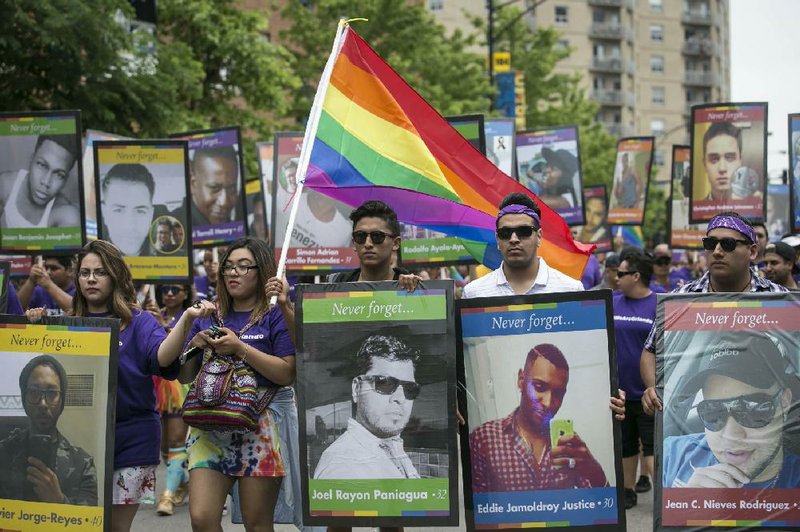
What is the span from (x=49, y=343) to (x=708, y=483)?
322 cm

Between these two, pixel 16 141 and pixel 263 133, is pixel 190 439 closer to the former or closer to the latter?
pixel 16 141

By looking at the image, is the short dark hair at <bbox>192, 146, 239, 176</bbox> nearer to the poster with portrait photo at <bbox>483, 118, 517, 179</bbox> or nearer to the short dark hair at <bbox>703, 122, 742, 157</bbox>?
the poster with portrait photo at <bbox>483, 118, 517, 179</bbox>

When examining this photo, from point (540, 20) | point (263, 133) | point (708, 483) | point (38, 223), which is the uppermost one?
point (540, 20)

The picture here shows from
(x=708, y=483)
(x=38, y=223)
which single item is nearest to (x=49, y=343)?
(x=708, y=483)

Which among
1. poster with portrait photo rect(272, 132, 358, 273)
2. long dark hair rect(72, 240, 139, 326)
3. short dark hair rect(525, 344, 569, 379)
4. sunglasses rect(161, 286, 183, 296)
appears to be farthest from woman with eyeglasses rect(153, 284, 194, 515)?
short dark hair rect(525, 344, 569, 379)

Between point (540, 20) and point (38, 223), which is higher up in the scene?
point (540, 20)

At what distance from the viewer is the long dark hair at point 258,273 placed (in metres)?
6.29

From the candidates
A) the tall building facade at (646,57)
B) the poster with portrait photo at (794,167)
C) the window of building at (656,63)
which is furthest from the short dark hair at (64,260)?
the window of building at (656,63)

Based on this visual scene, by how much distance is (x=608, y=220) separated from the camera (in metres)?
19.2

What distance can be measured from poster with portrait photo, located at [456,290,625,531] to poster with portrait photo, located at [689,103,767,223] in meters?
7.57

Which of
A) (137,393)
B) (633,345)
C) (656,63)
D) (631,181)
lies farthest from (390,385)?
(656,63)

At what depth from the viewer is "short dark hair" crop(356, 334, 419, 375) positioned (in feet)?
19.1

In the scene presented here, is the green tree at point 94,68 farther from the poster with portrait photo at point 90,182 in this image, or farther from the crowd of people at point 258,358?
the crowd of people at point 258,358

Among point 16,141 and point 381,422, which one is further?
point 16,141
